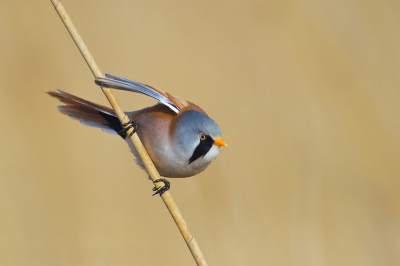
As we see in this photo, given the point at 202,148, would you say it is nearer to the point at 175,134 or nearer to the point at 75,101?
the point at 175,134

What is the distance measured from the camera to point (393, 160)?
1816mm

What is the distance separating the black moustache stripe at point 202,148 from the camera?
862 mm

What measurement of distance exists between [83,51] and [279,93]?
1.31 meters

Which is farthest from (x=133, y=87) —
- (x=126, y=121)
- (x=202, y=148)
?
(x=202, y=148)

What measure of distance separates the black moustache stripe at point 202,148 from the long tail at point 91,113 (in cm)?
27

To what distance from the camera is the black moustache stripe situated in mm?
862

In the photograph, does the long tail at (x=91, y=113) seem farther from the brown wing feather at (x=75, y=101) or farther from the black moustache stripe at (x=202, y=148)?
the black moustache stripe at (x=202, y=148)

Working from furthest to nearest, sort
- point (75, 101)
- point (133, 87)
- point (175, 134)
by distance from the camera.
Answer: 1. point (75, 101)
2. point (175, 134)
3. point (133, 87)

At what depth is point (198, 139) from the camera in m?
0.86

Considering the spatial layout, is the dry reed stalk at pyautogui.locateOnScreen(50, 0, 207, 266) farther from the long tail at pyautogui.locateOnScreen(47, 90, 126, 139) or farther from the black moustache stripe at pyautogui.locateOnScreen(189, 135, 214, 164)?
the long tail at pyautogui.locateOnScreen(47, 90, 126, 139)

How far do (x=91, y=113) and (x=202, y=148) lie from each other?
0.43 m

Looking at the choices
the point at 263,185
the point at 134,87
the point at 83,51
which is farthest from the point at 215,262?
the point at 83,51

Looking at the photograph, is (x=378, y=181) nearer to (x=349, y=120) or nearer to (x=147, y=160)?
(x=349, y=120)

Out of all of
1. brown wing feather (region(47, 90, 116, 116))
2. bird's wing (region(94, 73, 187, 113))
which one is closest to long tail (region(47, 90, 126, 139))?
brown wing feather (region(47, 90, 116, 116))
